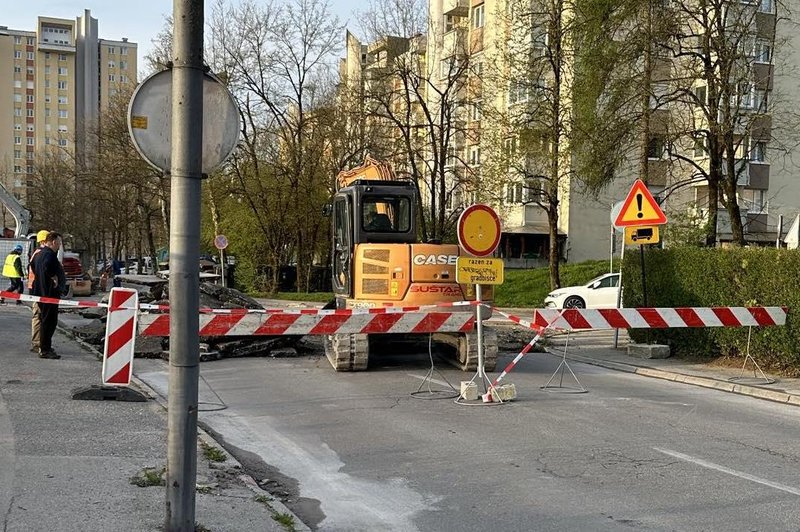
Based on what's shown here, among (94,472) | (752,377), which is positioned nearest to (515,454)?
(94,472)

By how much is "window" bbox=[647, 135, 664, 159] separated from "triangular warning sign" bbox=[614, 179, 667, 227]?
5.65 metres

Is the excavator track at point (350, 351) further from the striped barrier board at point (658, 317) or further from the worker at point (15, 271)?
the worker at point (15, 271)

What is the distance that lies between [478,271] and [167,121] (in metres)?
6.82

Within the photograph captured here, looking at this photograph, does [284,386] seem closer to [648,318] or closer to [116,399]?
[116,399]

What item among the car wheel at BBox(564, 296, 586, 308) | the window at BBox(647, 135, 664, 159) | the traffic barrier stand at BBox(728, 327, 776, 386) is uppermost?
the window at BBox(647, 135, 664, 159)

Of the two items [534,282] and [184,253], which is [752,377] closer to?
[184,253]

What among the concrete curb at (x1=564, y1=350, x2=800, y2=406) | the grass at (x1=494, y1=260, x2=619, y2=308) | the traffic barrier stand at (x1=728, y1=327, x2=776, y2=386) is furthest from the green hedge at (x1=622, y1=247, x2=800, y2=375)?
the grass at (x1=494, y1=260, x2=619, y2=308)

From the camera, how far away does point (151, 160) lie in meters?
5.01

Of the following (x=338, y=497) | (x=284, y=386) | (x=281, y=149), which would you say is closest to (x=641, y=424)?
(x=338, y=497)

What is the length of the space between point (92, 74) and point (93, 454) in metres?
136

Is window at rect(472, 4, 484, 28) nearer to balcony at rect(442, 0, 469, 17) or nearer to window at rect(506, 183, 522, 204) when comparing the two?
balcony at rect(442, 0, 469, 17)

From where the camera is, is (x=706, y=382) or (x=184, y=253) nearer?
(x=184, y=253)

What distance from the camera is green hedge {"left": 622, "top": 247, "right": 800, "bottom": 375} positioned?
13.3 m

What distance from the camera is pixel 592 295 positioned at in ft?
88.9
